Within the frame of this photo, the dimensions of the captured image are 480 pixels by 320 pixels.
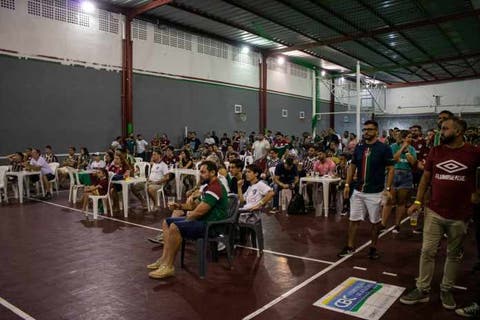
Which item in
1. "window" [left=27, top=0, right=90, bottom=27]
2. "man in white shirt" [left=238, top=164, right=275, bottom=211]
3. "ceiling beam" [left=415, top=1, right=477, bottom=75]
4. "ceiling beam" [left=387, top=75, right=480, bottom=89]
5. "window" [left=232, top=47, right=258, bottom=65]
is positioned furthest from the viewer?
"ceiling beam" [left=387, top=75, right=480, bottom=89]

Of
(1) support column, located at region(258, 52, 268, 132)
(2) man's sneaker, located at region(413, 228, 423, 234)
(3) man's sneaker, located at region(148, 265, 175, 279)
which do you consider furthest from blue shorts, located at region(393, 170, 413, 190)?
(1) support column, located at region(258, 52, 268, 132)

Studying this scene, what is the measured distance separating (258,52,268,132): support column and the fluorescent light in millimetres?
7984

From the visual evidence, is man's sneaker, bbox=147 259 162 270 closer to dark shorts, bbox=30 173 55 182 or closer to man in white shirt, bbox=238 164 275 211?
man in white shirt, bbox=238 164 275 211

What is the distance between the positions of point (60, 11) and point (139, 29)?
251cm

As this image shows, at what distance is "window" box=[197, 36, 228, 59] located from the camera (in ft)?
46.7

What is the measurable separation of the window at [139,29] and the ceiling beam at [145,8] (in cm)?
40

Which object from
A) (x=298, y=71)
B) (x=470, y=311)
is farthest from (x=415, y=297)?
(x=298, y=71)

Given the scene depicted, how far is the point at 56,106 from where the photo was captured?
1050cm

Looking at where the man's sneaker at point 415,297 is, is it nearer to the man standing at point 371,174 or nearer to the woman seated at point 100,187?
the man standing at point 371,174

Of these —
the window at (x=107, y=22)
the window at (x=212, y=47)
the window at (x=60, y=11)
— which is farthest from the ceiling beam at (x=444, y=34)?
the window at (x=60, y=11)

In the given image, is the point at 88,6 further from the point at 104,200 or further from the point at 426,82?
the point at 426,82

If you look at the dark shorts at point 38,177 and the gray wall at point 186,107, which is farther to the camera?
the gray wall at point 186,107

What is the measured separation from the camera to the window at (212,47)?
14.2 metres

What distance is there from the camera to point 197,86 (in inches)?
559
